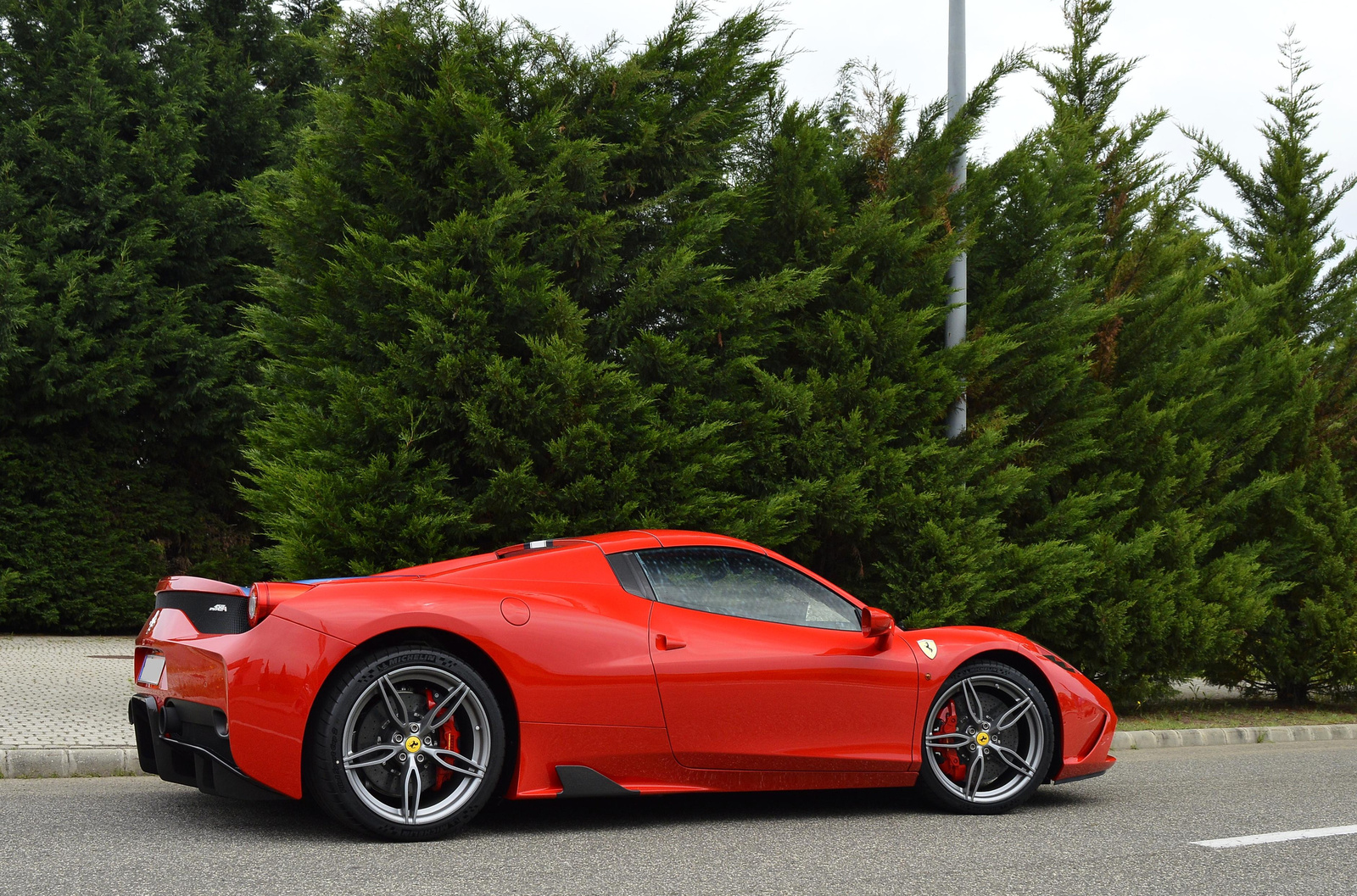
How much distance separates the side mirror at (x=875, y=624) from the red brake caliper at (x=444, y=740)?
1980 mm

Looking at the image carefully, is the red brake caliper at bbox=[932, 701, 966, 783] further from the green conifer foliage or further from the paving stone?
the green conifer foliage

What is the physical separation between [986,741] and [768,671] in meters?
1.31

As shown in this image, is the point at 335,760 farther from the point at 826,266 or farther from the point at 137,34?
the point at 137,34

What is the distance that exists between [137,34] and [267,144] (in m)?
2.09

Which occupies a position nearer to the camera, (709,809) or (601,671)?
(601,671)

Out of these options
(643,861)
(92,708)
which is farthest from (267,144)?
(643,861)

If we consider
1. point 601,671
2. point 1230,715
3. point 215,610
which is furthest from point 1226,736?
point 215,610

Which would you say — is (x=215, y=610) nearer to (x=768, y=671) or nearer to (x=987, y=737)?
(x=768, y=671)

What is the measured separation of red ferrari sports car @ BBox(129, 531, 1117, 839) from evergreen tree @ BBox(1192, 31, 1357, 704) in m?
6.64

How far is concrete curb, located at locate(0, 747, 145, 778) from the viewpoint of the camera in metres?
6.31

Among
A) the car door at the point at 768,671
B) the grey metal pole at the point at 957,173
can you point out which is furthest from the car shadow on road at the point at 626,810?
the grey metal pole at the point at 957,173

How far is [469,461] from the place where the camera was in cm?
782

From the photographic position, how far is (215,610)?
15.8ft

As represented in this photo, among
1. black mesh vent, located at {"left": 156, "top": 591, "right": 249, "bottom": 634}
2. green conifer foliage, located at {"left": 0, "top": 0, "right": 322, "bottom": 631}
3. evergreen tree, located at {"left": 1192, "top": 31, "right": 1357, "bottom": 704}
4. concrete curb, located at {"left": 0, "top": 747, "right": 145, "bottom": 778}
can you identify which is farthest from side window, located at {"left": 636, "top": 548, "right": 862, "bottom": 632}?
green conifer foliage, located at {"left": 0, "top": 0, "right": 322, "bottom": 631}
